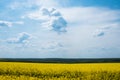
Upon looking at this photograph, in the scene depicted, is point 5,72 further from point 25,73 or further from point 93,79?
point 93,79

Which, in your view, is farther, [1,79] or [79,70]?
[79,70]

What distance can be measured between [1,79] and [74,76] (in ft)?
23.8

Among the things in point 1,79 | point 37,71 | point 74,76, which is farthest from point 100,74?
point 1,79

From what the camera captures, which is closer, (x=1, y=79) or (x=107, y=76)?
(x=1, y=79)

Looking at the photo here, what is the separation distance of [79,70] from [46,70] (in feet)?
9.10

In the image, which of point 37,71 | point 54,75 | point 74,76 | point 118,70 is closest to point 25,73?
point 37,71

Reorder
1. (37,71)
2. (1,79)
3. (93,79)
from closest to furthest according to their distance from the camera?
(1,79) → (93,79) → (37,71)

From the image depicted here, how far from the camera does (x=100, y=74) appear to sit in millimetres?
20469

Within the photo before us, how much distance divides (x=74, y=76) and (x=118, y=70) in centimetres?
380

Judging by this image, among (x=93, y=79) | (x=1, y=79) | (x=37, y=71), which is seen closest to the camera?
(x=1, y=79)

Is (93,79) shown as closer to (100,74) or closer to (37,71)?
(100,74)

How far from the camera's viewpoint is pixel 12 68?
21484mm

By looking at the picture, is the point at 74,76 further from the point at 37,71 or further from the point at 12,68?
the point at 12,68

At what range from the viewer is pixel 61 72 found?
20.6m
